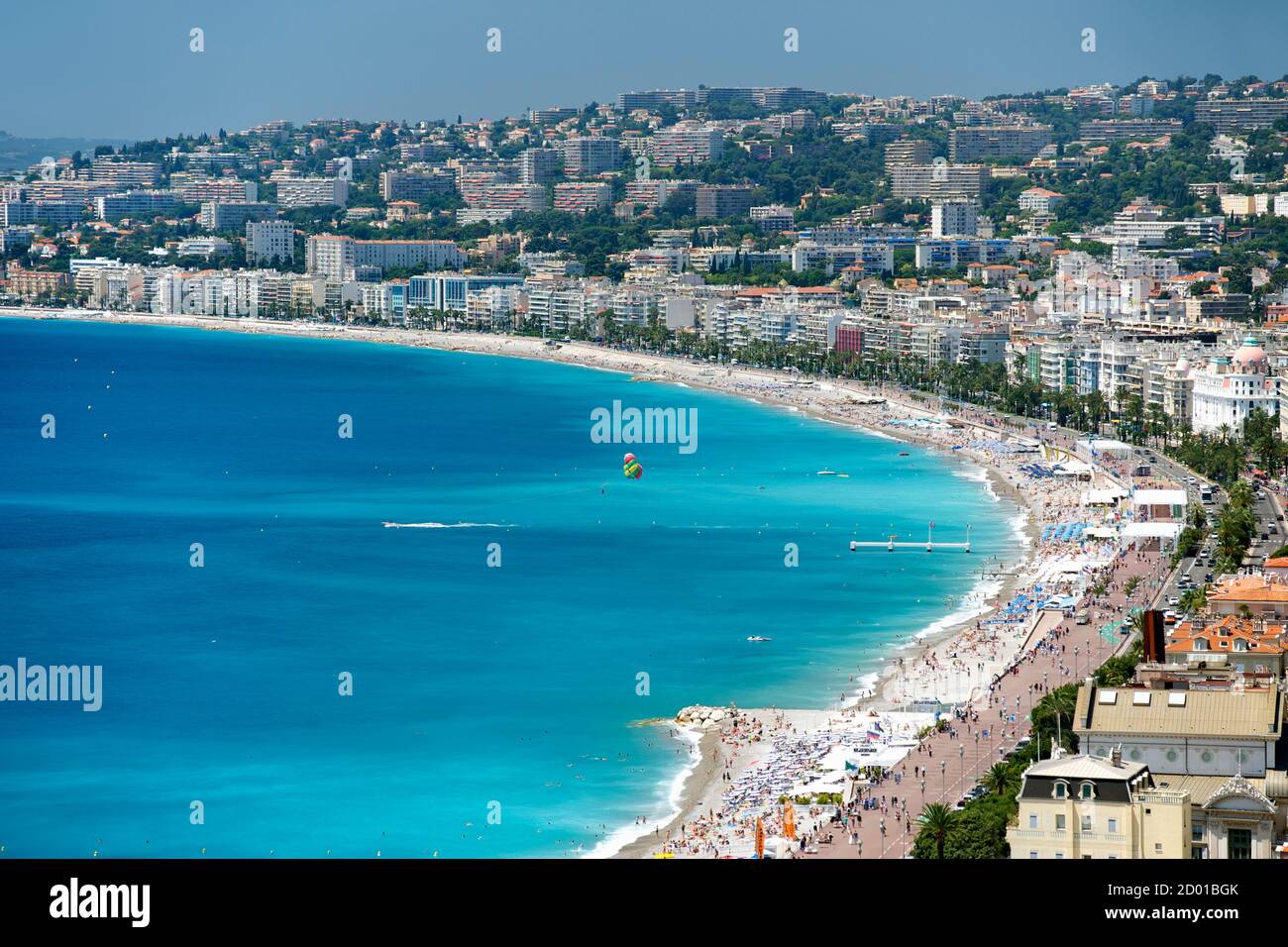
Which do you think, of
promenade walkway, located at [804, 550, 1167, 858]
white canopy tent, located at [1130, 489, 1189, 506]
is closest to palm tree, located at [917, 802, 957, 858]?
promenade walkway, located at [804, 550, 1167, 858]

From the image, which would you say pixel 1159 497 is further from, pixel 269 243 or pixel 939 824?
pixel 269 243

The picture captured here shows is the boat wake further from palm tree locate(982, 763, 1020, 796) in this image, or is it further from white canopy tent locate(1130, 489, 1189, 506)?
palm tree locate(982, 763, 1020, 796)

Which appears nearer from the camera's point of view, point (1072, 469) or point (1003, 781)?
point (1003, 781)

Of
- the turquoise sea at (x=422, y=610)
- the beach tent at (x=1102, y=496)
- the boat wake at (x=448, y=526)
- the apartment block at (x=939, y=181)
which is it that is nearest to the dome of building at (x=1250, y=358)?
the turquoise sea at (x=422, y=610)

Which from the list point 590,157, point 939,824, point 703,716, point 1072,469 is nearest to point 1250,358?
point 1072,469
